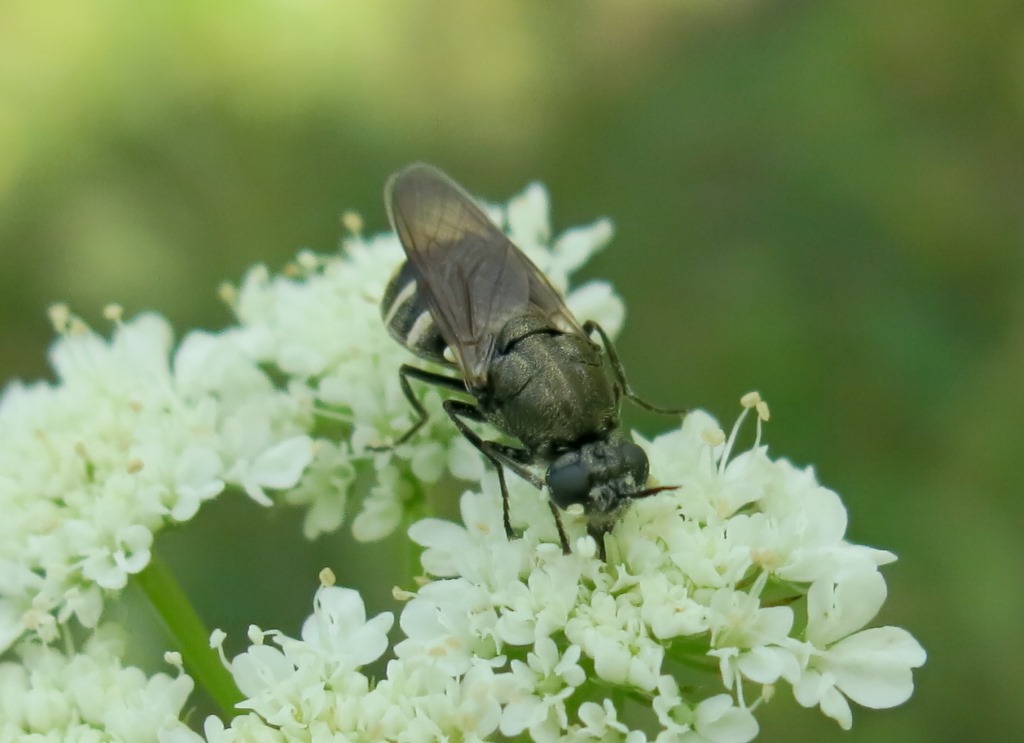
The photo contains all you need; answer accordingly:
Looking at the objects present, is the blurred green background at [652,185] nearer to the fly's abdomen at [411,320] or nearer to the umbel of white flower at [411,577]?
the umbel of white flower at [411,577]

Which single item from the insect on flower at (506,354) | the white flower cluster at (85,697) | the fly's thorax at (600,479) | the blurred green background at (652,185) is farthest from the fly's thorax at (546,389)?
the blurred green background at (652,185)

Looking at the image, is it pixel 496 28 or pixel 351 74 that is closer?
pixel 351 74

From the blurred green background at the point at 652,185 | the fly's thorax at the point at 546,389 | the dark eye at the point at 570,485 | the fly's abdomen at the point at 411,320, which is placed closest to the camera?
the dark eye at the point at 570,485

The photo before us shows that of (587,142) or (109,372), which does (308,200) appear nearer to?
(587,142)

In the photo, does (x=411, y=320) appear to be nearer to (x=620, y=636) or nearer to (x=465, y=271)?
(x=465, y=271)

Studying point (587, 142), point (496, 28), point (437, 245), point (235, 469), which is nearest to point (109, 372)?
point (235, 469)

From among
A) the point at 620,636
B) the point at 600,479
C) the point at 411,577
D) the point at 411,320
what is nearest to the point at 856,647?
the point at 620,636

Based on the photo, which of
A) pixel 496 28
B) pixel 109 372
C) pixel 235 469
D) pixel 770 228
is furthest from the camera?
pixel 496 28
